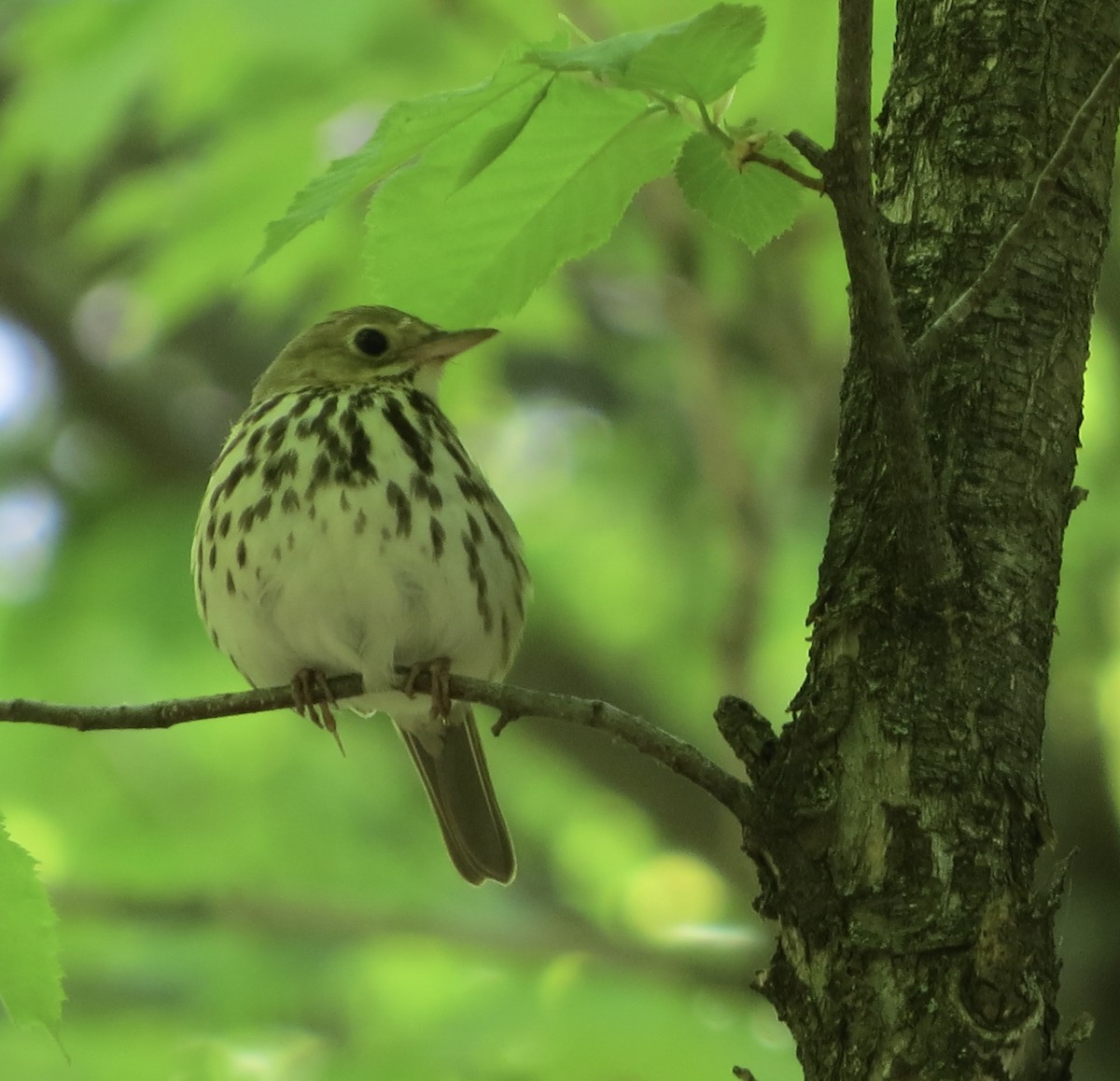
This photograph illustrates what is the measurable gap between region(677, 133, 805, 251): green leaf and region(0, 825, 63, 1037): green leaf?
111 cm

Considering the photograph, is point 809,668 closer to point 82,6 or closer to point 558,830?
point 82,6

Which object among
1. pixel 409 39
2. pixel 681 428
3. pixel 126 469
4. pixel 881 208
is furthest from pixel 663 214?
pixel 881 208

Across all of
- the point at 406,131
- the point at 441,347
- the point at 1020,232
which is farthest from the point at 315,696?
the point at 1020,232

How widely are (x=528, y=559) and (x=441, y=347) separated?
2348 mm

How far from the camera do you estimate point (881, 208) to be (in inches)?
93.7

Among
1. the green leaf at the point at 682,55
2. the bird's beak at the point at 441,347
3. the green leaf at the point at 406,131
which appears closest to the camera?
the green leaf at the point at 682,55

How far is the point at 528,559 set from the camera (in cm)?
648

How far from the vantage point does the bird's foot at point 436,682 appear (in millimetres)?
3259

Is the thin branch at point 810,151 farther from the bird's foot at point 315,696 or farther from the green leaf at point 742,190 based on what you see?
the bird's foot at point 315,696

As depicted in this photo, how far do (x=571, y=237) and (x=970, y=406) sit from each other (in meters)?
0.59

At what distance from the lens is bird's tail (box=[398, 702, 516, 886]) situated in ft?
13.9

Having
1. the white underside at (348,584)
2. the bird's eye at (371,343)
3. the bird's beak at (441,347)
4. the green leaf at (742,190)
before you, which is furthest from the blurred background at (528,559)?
the green leaf at (742,190)

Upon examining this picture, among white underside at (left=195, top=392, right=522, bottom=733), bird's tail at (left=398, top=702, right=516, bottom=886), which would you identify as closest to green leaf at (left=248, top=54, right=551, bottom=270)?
white underside at (left=195, top=392, right=522, bottom=733)

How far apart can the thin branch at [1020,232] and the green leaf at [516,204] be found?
368mm
